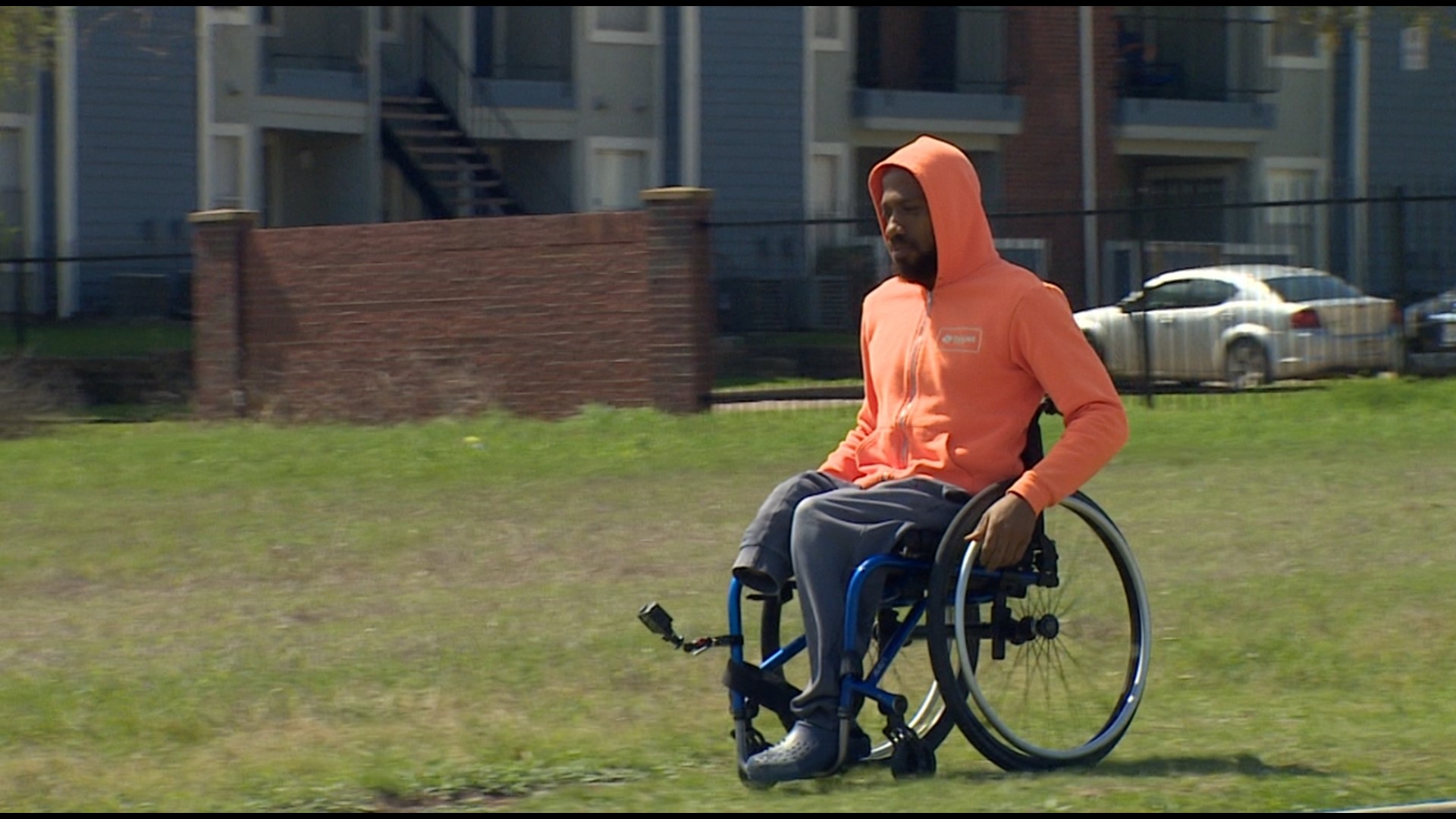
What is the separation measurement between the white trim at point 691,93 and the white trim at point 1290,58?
965cm

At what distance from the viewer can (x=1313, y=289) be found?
1838 cm

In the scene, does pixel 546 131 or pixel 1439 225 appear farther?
Result: pixel 546 131

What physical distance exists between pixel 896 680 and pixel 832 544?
2.00 m

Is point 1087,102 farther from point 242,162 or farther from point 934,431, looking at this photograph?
point 934,431

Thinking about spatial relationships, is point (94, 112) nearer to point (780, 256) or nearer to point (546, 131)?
point (546, 131)

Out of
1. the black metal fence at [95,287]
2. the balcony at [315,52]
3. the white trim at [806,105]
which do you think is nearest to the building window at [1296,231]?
the black metal fence at [95,287]

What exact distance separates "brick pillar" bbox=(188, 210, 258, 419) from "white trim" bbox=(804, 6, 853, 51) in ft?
40.1

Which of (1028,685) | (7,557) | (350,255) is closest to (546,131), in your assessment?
(350,255)

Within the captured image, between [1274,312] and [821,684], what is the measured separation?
1345 centimetres

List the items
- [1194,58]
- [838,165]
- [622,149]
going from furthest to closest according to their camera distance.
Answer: [1194,58]
[838,165]
[622,149]

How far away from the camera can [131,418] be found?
18.8 metres

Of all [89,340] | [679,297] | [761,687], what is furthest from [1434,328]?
[761,687]

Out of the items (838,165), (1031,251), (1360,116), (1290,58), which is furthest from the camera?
(1360,116)

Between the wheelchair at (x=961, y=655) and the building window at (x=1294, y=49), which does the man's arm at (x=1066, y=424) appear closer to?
the wheelchair at (x=961, y=655)
